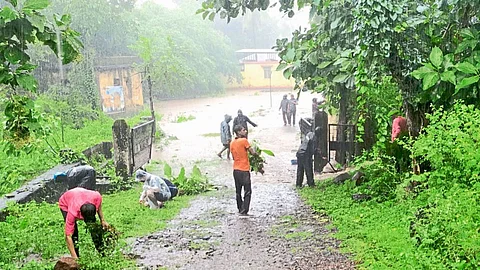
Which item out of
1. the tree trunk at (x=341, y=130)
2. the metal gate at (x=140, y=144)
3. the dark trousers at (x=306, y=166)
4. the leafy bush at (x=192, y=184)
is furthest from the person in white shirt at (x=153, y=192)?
the tree trunk at (x=341, y=130)

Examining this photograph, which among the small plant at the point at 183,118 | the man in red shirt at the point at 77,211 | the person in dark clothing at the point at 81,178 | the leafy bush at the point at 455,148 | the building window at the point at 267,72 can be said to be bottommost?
the small plant at the point at 183,118

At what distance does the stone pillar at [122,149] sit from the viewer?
1114cm

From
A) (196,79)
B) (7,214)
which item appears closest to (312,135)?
(7,214)

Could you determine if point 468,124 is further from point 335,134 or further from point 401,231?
point 335,134

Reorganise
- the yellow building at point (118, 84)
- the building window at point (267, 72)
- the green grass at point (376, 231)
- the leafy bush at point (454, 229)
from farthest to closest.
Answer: the building window at point (267, 72) < the yellow building at point (118, 84) < the green grass at point (376, 231) < the leafy bush at point (454, 229)

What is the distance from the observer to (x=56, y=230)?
23.0 ft

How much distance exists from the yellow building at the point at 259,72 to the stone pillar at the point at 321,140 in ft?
89.5

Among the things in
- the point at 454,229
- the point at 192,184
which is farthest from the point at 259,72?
the point at 454,229

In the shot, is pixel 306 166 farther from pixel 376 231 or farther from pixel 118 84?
pixel 118 84

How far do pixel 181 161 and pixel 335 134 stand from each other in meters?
5.01

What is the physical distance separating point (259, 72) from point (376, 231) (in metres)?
35.1

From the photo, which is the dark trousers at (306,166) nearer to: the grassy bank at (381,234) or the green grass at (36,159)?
the grassy bank at (381,234)

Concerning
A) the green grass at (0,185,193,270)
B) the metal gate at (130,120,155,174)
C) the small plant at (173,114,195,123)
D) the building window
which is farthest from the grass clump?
the building window

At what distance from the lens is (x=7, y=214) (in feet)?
25.5
